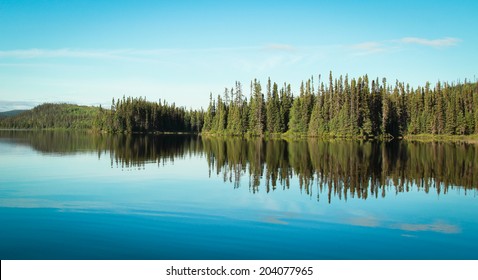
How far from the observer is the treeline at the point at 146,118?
17762 cm

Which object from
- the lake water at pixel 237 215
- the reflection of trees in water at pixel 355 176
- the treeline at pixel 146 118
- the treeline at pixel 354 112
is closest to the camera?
the lake water at pixel 237 215

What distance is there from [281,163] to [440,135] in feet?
293

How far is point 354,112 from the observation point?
110938 mm

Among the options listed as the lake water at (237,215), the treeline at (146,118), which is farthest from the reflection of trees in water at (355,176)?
the treeline at (146,118)

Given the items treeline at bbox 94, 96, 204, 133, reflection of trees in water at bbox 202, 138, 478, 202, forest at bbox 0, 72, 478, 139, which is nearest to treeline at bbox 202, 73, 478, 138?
forest at bbox 0, 72, 478, 139

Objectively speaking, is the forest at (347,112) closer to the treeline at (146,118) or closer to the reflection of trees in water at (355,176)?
the treeline at (146,118)

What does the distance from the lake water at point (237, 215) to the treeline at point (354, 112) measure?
83745mm

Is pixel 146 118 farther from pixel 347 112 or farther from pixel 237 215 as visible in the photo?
pixel 237 215

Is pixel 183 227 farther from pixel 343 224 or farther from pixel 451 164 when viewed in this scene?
pixel 451 164

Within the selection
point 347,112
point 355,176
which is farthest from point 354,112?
point 355,176

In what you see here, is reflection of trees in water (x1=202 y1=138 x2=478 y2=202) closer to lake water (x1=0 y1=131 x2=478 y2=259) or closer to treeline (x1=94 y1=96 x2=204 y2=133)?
lake water (x1=0 y1=131 x2=478 y2=259)

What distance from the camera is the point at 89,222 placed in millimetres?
15484

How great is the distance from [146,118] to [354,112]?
9809 cm

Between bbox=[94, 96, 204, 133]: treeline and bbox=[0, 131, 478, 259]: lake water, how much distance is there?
493 ft
